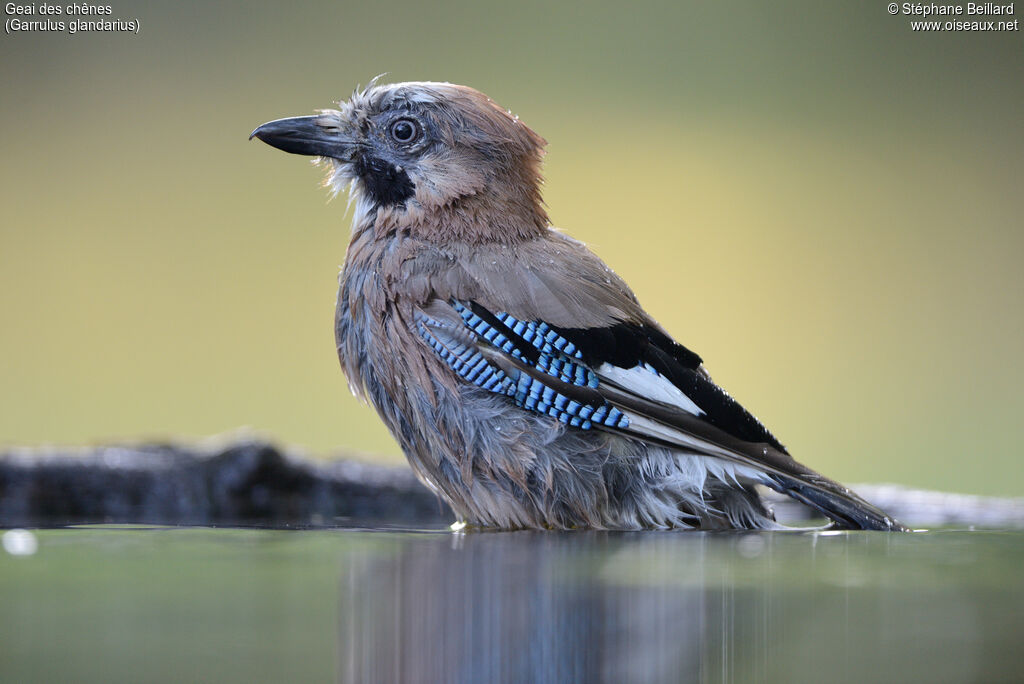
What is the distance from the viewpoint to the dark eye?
10.9ft

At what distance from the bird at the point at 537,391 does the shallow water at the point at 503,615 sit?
815 millimetres

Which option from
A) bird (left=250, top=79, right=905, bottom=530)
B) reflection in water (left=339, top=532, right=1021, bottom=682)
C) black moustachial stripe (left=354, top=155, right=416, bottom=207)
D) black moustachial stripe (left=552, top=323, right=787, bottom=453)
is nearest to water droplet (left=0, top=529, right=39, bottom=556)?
reflection in water (left=339, top=532, right=1021, bottom=682)

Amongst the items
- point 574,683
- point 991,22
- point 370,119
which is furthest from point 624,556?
point 991,22

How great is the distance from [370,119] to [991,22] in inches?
291

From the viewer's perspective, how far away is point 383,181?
3.34 meters

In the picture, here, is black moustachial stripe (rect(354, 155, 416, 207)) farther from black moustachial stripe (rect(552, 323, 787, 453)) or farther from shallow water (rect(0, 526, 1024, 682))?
shallow water (rect(0, 526, 1024, 682))

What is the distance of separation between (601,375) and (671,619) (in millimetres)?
1348

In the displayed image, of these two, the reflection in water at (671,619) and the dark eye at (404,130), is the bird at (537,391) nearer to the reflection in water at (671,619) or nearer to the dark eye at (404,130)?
the dark eye at (404,130)

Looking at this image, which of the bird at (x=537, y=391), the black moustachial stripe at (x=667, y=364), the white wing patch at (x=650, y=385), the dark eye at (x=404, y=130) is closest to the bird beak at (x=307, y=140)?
the dark eye at (x=404, y=130)

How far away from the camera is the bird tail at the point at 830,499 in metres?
2.73

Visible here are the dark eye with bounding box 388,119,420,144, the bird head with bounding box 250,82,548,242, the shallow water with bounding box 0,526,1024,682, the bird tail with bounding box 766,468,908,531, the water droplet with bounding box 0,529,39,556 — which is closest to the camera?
the shallow water with bounding box 0,526,1024,682

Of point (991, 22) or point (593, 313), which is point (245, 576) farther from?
point (991, 22)

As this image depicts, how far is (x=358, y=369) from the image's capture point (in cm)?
305

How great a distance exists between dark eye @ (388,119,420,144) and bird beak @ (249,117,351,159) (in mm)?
161
